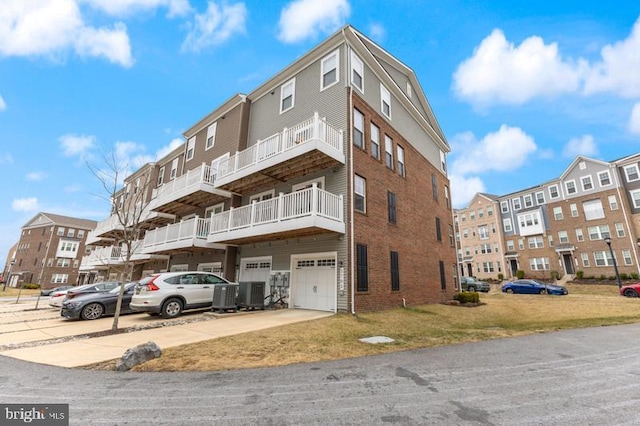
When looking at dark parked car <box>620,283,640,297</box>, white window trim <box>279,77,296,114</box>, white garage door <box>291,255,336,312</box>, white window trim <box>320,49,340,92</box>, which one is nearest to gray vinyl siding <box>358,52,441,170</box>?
white window trim <box>320,49,340,92</box>

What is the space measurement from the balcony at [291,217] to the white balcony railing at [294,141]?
2.22m

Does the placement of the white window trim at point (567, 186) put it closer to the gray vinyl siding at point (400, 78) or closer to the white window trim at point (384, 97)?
the gray vinyl siding at point (400, 78)

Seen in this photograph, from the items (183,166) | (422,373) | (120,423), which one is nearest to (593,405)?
(422,373)

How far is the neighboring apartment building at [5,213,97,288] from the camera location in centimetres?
5312

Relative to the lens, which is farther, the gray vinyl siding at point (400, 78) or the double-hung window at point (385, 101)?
the gray vinyl siding at point (400, 78)

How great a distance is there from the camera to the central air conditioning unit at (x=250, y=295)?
12.9 metres

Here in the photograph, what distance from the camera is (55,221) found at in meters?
57.2

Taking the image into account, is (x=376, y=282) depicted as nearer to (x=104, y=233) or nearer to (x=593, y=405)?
(x=593, y=405)

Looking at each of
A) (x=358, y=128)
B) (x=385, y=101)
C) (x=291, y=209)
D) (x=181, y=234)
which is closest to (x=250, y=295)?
(x=291, y=209)

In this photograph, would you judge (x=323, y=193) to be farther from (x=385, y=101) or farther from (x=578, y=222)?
(x=578, y=222)

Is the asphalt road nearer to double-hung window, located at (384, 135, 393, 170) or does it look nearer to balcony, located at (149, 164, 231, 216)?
balcony, located at (149, 164, 231, 216)

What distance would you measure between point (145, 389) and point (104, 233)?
30.7 meters

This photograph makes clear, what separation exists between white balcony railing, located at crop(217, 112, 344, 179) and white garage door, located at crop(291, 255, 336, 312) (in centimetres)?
509

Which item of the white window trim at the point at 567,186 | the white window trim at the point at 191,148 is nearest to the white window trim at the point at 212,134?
the white window trim at the point at 191,148
